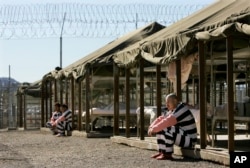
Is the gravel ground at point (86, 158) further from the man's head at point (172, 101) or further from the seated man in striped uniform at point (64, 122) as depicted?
the seated man in striped uniform at point (64, 122)

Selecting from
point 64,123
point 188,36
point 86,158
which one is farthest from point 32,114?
point 188,36

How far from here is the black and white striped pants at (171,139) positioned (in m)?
11.0

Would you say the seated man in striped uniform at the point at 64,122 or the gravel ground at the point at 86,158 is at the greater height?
the seated man in striped uniform at the point at 64,122

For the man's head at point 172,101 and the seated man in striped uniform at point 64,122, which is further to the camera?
the seated man in striped uniform at point 64,122

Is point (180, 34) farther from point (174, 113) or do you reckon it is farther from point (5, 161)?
point (5, 161)

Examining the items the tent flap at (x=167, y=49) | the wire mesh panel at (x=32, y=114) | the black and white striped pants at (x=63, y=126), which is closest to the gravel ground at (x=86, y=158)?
the tent flap at (x=167, y=49)

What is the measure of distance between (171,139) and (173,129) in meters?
0.19

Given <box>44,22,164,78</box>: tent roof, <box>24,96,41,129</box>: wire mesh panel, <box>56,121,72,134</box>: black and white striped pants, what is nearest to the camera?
<box>44,22,164,78</box>: tent roof

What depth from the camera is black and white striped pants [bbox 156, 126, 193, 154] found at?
35.9ft

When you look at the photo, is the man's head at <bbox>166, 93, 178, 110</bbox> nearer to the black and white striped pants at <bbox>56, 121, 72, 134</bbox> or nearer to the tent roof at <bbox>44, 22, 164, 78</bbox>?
the tent roof at <bbox>44, 22, 164, 78</bbox>

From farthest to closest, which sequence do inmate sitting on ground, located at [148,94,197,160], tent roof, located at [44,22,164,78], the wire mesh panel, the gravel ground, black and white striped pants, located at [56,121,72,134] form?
the wire mesh panel → black and white striped pants, located at [56,121,72,134] → tent roof, located at [44,22,164,78] → inmate sitting on ground, located at [148,94,197,160] → the gravel ground

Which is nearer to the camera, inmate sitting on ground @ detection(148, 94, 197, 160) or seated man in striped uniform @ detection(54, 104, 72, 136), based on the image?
inmate sitting on ground @ detection(148, 94, 197, 160)

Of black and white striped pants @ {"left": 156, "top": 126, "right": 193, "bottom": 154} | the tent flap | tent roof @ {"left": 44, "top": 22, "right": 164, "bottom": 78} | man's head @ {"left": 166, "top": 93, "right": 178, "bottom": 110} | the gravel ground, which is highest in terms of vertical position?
tent roof @ {"left": 44, "top": 22, "right": 164, "bottom": 78}

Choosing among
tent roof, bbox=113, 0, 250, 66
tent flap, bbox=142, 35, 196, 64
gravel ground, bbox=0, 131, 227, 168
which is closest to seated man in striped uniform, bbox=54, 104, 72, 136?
gravel ground, bbox=0, 131, 227, 168
